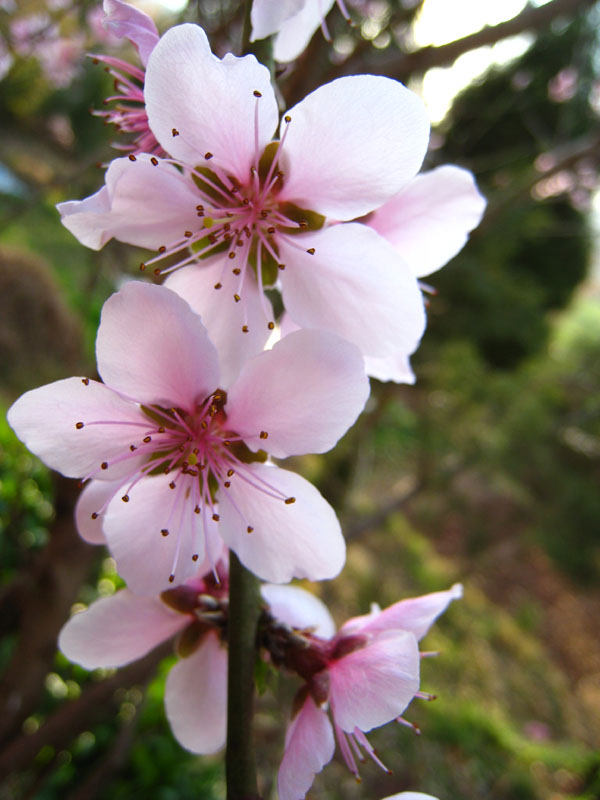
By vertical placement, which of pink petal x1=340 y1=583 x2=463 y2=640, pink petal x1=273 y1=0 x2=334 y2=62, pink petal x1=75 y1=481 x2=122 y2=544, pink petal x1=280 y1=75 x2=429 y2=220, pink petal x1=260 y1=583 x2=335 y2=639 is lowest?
pink petal x1=260 y1=583 x2=335 y2=639

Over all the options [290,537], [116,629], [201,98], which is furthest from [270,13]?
[116,629]

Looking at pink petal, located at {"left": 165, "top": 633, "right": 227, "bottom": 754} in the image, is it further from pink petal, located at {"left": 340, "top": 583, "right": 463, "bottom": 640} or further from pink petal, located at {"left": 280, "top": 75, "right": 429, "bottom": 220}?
pink petal, located at {"left": 280, "top": 75, "right": 429, "bottom": 220}

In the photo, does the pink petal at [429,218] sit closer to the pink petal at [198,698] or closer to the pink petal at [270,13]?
the pink petal at [270,13]

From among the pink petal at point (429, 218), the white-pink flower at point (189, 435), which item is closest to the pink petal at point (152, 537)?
the white-pink flower at point (189, 435)

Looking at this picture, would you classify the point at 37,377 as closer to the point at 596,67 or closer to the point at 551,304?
the point at 596,67

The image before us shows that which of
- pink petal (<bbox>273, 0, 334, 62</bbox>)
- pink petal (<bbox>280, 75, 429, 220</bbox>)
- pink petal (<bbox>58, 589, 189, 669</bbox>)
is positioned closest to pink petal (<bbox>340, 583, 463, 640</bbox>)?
pink petal (<bbox>58, 589, 189, 669</bbox>)

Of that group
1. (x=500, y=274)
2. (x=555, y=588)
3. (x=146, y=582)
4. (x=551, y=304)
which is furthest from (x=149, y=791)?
(x=551, y=304)

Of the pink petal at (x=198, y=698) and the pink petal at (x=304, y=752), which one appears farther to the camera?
the pink petal at (x=198, y=698)
